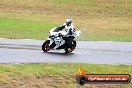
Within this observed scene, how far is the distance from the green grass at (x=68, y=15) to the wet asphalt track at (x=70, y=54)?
291 centimetres

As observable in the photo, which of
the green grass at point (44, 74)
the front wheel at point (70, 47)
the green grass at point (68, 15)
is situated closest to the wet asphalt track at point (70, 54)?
the front wheel at point (70, 47)

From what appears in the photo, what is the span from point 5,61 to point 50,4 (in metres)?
32.1

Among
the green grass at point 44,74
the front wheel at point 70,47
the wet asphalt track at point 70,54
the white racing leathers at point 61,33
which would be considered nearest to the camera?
the green grass at point 44,74

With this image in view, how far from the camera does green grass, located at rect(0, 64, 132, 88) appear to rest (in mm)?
13562

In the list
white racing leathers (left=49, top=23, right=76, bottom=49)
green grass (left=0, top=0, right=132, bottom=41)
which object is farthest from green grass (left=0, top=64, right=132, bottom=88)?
green grass (left=0, top=0, right=132, bottom=41)

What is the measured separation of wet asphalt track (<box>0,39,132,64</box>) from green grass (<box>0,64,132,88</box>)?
1949 millimetres

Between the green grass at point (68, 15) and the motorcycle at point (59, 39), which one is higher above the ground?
the motorcycle at point (59, 39)

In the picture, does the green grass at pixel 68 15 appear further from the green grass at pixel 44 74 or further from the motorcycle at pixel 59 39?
the green grass at pixel 44 74

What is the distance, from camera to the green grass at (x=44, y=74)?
1356cm

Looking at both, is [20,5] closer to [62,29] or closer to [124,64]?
[62,29]

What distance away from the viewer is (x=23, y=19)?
39.1m

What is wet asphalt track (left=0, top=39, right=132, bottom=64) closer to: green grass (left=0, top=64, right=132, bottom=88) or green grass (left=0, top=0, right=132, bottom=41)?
green grass (left=0, top=64, right=132, bottom=88)

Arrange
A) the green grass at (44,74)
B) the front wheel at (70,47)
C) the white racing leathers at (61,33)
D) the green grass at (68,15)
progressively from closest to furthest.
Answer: the green grass at (44,74), the white racing leathers at (61,33), the front wheel at (70,47), the green grass at (68,15)

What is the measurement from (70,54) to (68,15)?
23.4m
